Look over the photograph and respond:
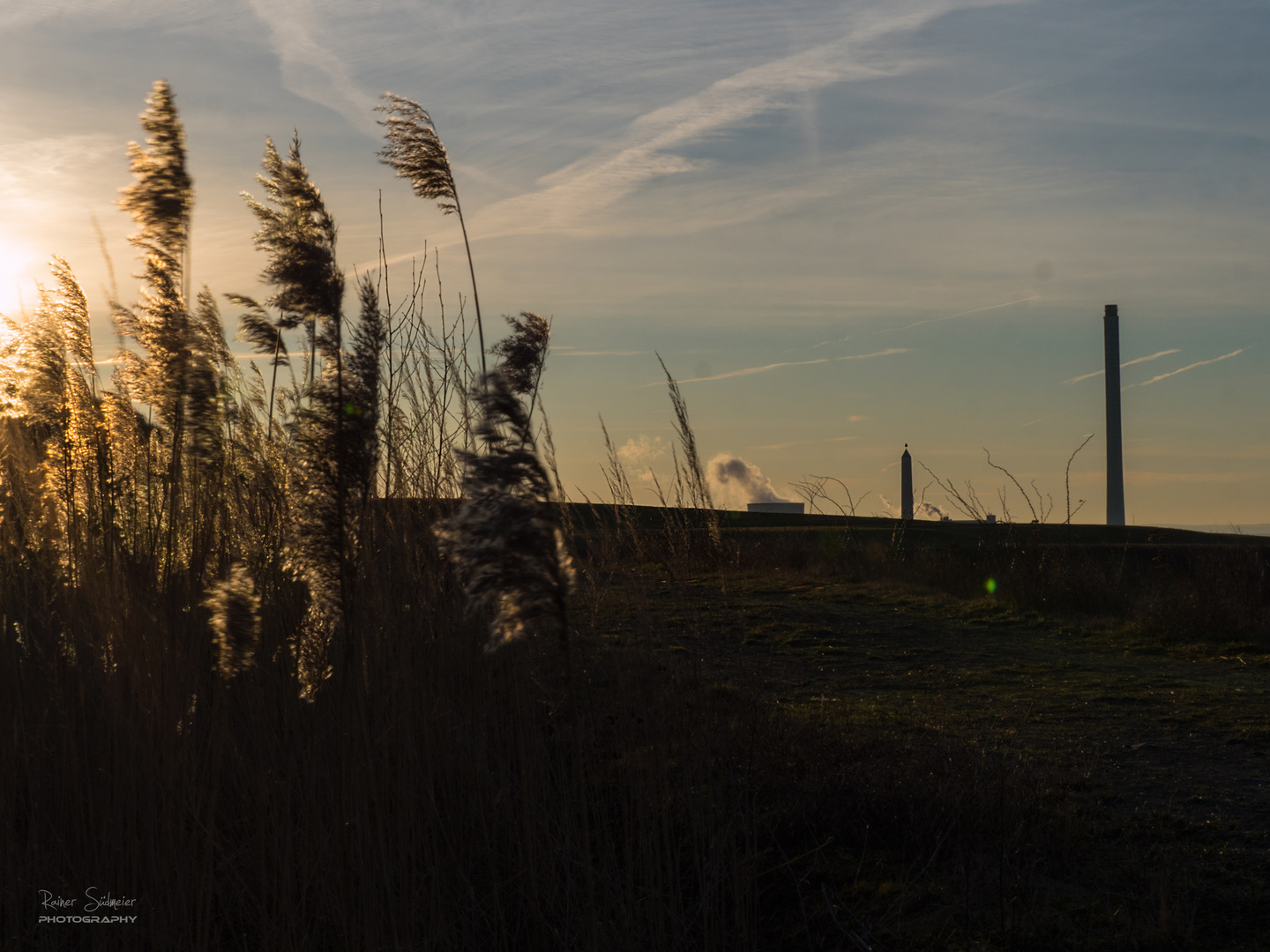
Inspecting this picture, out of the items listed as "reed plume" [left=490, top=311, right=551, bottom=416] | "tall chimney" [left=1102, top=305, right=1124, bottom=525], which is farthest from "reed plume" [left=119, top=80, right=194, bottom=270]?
"tall chimney" [left=1102, top=305, right=1124, bottom=525]

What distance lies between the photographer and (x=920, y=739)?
3730 mm

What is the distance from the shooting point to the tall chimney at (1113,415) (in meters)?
47.6

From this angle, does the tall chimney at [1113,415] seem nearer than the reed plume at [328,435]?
No

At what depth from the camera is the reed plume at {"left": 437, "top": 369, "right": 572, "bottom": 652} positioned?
4.62 ft

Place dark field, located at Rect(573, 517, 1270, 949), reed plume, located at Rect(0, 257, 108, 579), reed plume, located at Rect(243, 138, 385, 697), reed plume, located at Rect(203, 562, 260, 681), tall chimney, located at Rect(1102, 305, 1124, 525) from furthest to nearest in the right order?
tall chimney, located at Rect(1102, 305, 1124, 525), reed plume, located at Rect(0, 257, 108, 579), dark field, located at Rect(573, 517, 1270, 949), reed plume, located at Rect(203, 562, 260, 681), reed plume, located at Rect(243, 138, 385, 697)

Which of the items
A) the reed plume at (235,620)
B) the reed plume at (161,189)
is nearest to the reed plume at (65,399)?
the reed plume at (161,189)

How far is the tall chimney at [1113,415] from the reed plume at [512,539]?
52.2 metres

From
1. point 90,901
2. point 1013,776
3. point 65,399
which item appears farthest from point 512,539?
point 65,399

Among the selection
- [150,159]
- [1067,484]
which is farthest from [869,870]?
[1067,484]

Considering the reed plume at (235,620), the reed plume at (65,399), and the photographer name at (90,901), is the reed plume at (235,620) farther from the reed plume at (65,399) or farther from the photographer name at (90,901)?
the reed plume at (65,399)

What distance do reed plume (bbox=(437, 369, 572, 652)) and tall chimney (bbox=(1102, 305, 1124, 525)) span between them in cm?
5215

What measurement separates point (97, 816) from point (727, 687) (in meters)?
2.70

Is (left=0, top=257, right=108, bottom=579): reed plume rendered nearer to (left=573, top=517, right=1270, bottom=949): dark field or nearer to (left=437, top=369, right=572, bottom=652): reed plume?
(left=573, top=517, right=1270, bottom=949): dark field

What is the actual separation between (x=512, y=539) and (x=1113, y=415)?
52371mm
